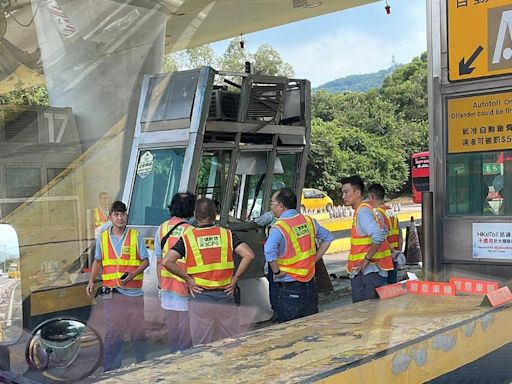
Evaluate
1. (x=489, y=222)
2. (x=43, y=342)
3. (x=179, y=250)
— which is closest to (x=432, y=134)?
(x=489, y=222)

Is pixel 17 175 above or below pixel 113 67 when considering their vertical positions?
below

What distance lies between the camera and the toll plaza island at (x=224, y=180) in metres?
2.65

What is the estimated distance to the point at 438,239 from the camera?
159 inches

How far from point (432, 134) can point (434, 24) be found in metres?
0.75

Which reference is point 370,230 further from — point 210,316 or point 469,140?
point 210,316

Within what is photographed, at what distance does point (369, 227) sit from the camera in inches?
189

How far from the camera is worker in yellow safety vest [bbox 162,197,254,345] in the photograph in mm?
4152

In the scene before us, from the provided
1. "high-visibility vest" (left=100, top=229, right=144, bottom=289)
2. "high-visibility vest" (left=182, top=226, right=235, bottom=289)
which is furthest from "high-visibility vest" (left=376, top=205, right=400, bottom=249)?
"high-visibility vest" (left=100, top=229, right=144, bottom=289)

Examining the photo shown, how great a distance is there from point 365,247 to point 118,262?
204 cm

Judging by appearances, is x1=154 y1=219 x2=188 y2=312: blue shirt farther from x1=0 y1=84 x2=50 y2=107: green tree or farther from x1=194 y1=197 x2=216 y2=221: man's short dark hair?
x1=0 y1=84 x2=50 y2=107: green tree

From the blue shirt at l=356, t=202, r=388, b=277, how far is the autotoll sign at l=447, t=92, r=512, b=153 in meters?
1.03

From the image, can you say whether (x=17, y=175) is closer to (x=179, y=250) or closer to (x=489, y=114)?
(x=179, y=250)

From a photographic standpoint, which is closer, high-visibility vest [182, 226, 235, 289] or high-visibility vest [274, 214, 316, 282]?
high-visibility vest [182, 226, 235, 289]

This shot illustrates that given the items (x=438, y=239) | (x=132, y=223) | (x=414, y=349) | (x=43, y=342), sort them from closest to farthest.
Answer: (x=414, y=349) < (x=43, y=342) < (x=438, y=239) < (x=132, y=223)
